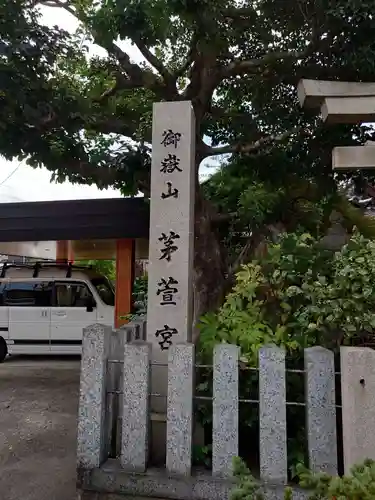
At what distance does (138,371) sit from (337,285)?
172 centimetres

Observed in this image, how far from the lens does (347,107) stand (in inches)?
170

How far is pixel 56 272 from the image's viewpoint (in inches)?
370

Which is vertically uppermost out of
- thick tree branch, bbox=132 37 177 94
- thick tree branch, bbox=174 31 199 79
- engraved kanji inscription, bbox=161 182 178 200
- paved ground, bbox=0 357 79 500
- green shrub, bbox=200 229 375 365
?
thick tree branch, bbox=174 31 199 79

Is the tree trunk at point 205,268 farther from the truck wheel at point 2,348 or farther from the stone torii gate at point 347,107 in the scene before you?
the truck wheel at point 2,348

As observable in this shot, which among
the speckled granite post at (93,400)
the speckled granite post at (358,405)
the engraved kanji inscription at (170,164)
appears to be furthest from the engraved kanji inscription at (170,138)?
the speckled granite post at (358,405)

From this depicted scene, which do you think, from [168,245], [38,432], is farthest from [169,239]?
[38,432]

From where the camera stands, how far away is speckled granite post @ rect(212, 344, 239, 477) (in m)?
3.12

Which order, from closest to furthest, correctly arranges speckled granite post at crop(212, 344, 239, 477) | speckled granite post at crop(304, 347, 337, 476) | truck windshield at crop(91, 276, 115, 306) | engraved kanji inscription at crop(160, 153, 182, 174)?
speckled granite post at crop(304, 347, 337, 476) < speckled granite post at crop(212, 344, 239, 477) < engraved kanji inscription at crop(160, 153, 182, 174) < truck windshield at crop(91, 276, 115, 306)

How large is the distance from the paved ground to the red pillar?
147cm

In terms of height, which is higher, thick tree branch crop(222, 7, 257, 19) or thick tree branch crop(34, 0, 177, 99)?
thick tree branch crop(222, 7, 257, 19)

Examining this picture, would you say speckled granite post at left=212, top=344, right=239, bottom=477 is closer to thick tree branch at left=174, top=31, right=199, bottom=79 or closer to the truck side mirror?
thick tree branch at left=174, top=31, right=199, bottom=79

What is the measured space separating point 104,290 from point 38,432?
4.91m

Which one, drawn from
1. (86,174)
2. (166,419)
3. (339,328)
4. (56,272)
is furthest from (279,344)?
(56,272)

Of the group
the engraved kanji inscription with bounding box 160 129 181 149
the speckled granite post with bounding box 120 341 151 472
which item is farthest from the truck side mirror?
the speckled granite post with bounding box 120 341 151 472
